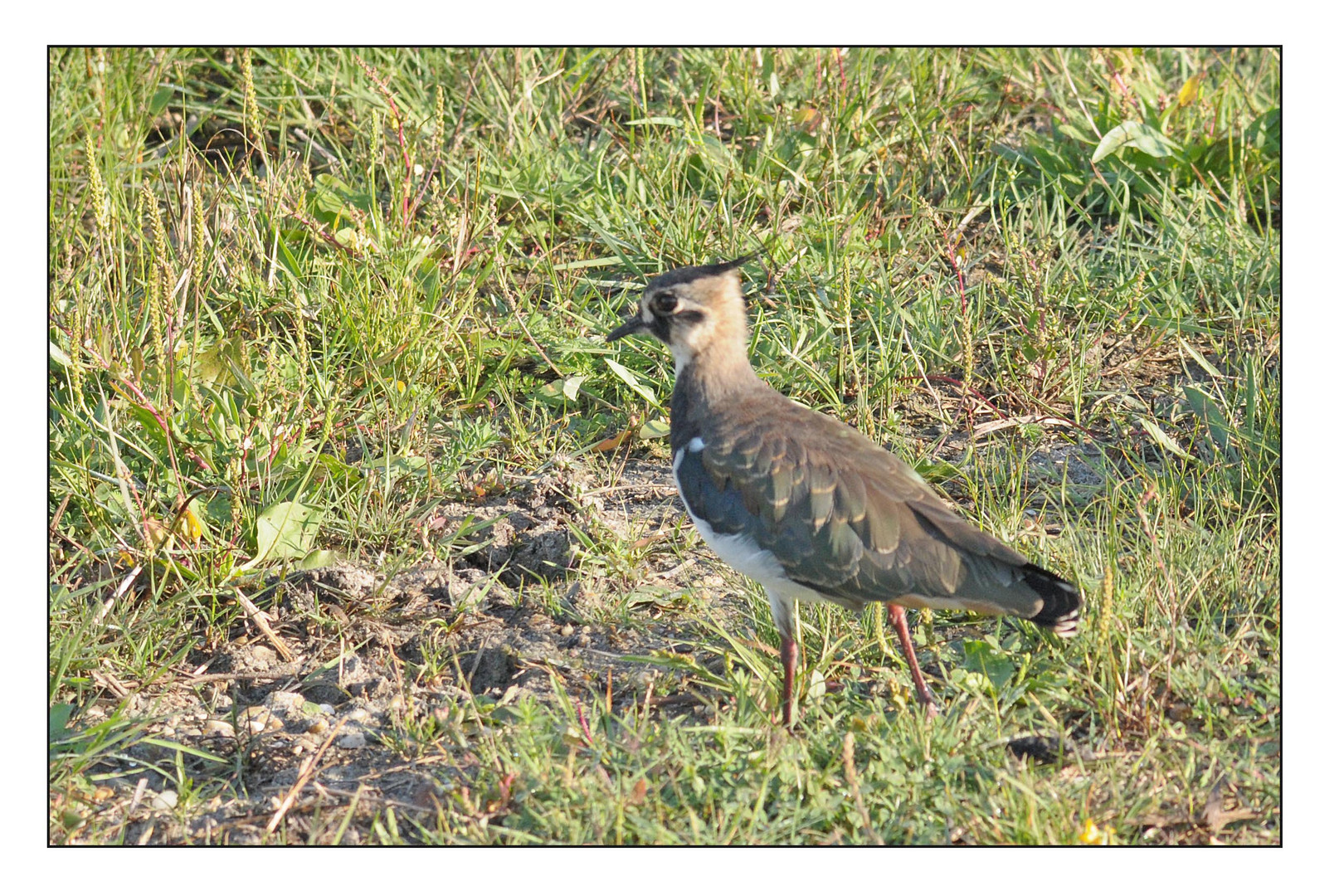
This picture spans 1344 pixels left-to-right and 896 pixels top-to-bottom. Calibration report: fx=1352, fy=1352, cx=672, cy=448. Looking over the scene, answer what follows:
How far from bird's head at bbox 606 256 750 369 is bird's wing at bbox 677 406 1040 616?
37cm

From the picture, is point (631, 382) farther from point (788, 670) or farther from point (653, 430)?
point (788, 670)

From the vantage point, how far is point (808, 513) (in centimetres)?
407

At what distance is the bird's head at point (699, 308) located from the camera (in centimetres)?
451

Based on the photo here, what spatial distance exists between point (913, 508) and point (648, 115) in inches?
121

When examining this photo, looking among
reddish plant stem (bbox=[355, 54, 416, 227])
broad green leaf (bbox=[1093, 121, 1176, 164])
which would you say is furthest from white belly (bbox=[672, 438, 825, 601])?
broad green leaf (bbox=[1093, 121, 1176, 164])

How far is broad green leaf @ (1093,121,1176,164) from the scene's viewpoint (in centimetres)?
Result: 606

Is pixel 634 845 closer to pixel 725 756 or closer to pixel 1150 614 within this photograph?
pixel 725 756

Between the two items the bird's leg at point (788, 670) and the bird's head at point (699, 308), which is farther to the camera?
the bird's head at point (699, 308)

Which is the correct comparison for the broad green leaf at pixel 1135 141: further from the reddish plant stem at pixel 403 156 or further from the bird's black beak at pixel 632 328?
the reddish plant stem at pixel 403 156

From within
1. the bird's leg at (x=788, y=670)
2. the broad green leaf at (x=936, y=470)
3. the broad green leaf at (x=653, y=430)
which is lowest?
the bird's leg at (x=788, y=670)

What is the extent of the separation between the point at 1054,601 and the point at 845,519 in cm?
64

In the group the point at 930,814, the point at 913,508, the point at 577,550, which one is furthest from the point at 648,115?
the point at 930,814

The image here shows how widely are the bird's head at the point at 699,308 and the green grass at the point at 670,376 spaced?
0.76 metres

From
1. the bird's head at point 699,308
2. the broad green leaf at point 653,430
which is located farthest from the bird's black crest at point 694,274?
the broad green leaf at point 653,430
